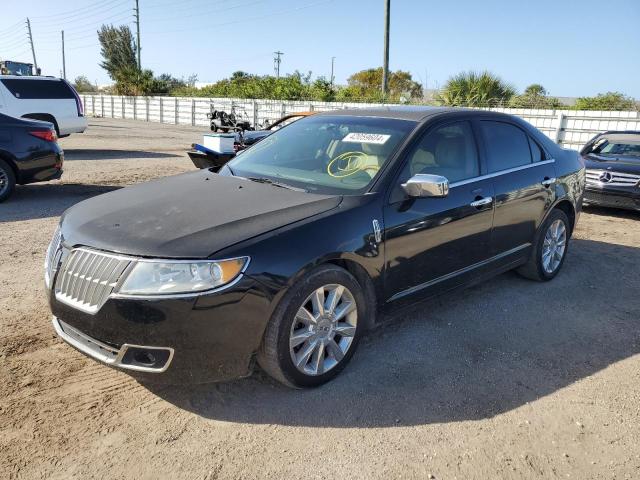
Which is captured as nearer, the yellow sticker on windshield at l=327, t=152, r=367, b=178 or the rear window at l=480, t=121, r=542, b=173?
the yellow sticker on windshield at l=327, t=152, r=367, b=178

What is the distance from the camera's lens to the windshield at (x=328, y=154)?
366 cm

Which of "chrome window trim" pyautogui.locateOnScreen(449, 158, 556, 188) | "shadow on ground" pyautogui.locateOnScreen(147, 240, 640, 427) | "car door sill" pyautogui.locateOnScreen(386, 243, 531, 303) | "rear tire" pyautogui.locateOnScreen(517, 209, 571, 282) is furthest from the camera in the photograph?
"rear tire" pyautogui.locateOnScreen(517, 209, 571, 282)

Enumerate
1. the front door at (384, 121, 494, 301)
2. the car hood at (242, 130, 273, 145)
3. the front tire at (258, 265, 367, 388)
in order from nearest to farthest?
the front tire at (258, 265, 367, 388) < the front door at (384, 121, 494, 301) < the car hood at (242, 130, 273, 145)

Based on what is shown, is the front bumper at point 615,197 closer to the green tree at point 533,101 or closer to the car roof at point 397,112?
the car roof at point 397,112

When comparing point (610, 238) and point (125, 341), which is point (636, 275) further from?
point (125, 341)

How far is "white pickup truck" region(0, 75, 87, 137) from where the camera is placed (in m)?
14.2

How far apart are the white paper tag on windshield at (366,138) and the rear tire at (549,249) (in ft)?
6.54

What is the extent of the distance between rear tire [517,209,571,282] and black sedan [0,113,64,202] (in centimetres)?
709

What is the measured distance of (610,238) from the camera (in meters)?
7.23

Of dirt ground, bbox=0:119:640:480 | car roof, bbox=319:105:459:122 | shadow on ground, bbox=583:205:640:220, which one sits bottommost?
dirt ground, bbox=0:119:640:480

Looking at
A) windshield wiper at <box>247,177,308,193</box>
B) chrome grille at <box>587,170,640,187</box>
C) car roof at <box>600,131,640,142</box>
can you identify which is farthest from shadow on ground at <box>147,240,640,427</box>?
car roof at <box>600,131,640,142</box>

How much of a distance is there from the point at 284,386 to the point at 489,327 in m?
1.81

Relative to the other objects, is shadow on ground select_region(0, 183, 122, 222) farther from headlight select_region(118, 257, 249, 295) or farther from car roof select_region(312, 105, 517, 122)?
headlight select_region(118, 257, 249, 295)

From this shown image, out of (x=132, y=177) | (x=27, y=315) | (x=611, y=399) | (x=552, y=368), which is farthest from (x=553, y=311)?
(x=132, y=177)
